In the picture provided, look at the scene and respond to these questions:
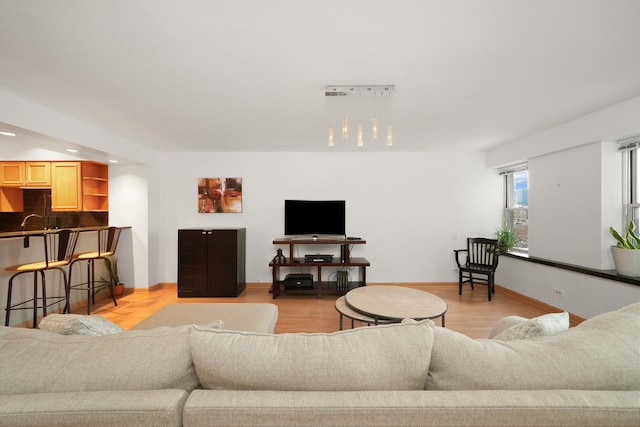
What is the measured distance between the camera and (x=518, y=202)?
4.71 meters

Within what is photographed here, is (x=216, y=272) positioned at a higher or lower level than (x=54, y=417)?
lower

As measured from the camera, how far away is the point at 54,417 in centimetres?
74

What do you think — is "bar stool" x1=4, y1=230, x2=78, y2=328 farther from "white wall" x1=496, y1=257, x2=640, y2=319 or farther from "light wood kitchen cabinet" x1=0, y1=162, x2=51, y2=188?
"white wall" x1=496, y1=257, x2=640, y2=319

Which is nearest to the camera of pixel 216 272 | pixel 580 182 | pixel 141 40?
pixel 141 40

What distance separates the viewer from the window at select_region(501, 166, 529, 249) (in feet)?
14.8

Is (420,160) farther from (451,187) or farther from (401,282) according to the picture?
(401,282)

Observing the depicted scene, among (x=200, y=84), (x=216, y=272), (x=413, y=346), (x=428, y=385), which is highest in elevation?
(x=200, y=84)

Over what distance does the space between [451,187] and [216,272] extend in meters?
4.35

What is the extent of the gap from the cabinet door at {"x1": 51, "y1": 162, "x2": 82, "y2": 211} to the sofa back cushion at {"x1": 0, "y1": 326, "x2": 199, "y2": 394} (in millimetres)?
4757

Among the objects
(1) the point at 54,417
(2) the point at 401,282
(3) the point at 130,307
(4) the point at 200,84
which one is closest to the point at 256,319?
(1) the point at 54,417

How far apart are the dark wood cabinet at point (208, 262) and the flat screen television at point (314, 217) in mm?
945

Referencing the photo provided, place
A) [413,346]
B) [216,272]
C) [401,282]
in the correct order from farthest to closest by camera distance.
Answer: [401,282] → [216,272] → [413,346]

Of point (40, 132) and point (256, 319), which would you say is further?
point (40, 132)

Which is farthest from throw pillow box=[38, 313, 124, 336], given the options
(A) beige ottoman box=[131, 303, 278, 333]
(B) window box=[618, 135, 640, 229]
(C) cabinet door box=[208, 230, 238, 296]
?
(B) window box=[618, 135, 640, 229]
